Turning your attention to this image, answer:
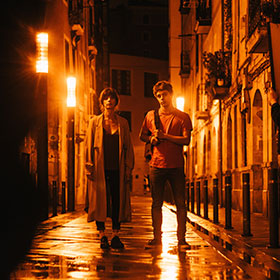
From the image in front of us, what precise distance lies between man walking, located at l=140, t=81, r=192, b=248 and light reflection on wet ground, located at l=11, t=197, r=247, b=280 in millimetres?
403

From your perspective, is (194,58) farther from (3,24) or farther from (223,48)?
(3,24)

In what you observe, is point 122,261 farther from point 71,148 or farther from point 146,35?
point 146,35

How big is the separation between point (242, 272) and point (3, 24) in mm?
12369

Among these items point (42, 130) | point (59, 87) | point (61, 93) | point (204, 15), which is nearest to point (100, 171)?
point (42, 130)

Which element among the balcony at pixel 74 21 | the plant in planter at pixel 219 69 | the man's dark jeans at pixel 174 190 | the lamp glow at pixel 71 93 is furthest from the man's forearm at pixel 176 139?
the balcony at pixel 74 21

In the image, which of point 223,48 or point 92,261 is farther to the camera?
point 223,48

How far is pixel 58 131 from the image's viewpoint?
24938mm

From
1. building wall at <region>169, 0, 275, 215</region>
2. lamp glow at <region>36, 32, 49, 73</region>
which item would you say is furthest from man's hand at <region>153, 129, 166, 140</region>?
building wall at <region>169, 0, 275, 215</region>

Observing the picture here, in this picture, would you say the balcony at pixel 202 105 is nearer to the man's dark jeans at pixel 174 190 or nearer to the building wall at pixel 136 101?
the man's dark jeans at pixel 174 190

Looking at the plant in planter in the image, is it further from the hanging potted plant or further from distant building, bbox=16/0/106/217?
distant building, bbox=16/0/106/217

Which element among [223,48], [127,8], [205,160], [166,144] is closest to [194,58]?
[205,160]

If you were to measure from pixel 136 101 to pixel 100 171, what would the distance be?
55.0 meters

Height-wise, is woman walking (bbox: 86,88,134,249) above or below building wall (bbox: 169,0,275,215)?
below

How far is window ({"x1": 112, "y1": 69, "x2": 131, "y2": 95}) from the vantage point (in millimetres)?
62812
